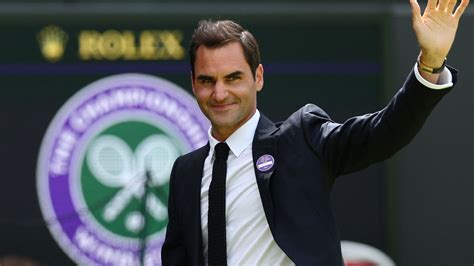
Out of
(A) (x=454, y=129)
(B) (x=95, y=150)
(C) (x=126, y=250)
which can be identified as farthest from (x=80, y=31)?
(A) (x=454, y=129)

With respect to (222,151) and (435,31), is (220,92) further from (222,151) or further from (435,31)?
(435,31)

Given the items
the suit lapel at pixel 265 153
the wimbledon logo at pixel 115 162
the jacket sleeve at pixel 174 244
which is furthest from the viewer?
the wimbledon logo at pixel 115 162

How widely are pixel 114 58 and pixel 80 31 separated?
0.24 m

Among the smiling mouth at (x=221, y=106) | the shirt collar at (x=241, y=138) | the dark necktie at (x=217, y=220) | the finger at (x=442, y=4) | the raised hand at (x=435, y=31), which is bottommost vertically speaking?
the dark necktie at (x=217, y=220)

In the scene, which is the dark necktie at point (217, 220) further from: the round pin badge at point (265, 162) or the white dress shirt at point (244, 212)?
the round pin badge at point (265, 162)

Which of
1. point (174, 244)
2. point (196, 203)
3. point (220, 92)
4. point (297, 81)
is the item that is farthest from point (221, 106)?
point (297, 81)

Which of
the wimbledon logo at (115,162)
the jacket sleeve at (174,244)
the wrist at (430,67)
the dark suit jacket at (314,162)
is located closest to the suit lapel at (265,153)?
the dark suit jacket at (314,162)

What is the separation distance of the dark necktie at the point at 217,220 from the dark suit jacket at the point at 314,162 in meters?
0.06

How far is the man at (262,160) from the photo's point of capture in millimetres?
2990

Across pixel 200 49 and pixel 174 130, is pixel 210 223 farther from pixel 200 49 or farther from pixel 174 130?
pixel 174 130

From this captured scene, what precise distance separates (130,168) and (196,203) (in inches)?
125

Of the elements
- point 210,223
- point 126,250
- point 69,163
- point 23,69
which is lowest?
point 126,250

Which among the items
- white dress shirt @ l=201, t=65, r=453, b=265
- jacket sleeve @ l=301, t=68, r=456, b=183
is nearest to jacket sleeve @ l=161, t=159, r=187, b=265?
white dress shirt @ l=201, t=65, r=453, b=265

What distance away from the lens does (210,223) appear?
10.9 ft
